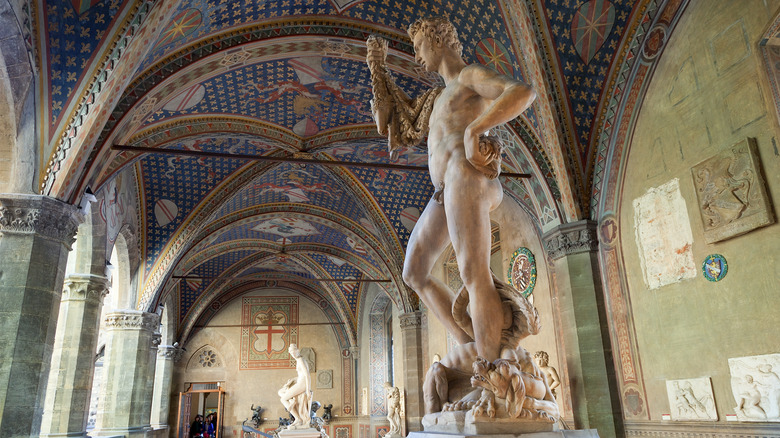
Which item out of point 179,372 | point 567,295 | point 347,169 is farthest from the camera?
point 179,372

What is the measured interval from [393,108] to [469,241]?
1.09 metres

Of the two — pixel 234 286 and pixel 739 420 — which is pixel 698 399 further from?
pixel 234 286

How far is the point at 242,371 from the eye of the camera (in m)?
22.7

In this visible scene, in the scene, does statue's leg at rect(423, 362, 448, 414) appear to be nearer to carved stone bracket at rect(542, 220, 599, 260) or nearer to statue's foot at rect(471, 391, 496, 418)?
statue's foot at rect(471, 391, 496, 418)

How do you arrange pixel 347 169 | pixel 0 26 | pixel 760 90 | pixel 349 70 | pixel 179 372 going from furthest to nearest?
pixel 179 372, pixel 347 169, pixel 349 70, pixel 0 26, pixel 760 90

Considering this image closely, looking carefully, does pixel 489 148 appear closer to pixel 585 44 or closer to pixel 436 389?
pixel 436 389

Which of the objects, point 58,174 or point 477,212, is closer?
point 477,212

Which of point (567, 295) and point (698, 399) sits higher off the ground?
point (567, 295)

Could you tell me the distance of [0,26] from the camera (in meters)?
6.00

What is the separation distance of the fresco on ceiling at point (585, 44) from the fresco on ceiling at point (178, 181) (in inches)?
234

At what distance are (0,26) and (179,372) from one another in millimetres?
18710

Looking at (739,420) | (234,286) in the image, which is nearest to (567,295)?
(739,420)

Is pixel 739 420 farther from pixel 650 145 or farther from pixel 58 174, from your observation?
pixel 58 174

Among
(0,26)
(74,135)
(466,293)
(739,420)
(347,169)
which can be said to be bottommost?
(739,420)
